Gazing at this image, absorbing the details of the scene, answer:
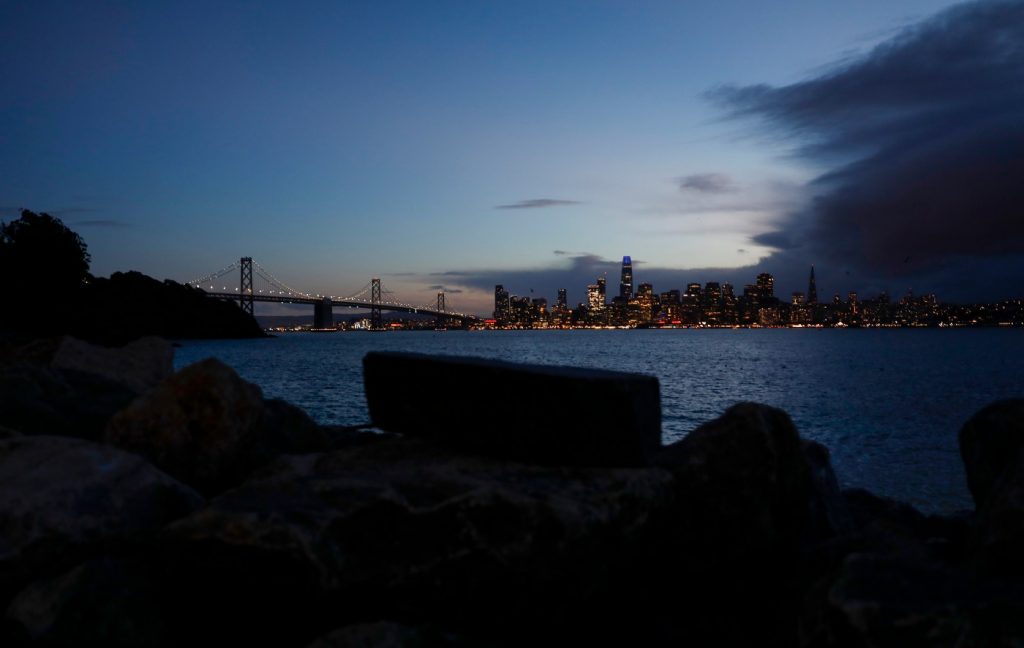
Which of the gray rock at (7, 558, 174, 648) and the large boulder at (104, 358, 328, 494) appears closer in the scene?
the gray rock at (7, 558, 174, 648)

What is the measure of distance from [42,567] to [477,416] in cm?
236

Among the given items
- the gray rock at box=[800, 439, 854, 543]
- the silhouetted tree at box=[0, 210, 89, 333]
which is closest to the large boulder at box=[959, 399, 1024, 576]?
the gray rock at box=[800, 439, 854, 543]

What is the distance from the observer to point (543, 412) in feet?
13.8

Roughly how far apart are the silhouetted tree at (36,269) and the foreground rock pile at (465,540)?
62978mm

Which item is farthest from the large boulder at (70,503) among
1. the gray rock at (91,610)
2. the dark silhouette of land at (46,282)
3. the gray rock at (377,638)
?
the dark silhouette of land at (46,282)

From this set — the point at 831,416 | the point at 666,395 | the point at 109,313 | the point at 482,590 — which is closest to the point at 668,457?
the point at 482,590

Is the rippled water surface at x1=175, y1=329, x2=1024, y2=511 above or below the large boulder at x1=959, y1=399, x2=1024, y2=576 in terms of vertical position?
below

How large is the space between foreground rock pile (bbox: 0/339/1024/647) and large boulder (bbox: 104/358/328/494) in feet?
0.05

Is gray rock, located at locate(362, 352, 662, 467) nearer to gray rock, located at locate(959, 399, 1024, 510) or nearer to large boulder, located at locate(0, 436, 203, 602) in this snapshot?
large boulder, located at locate(0, 436, 203, 602)

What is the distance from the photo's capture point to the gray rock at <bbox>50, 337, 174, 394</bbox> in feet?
34.6

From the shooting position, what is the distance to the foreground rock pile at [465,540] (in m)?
3.44

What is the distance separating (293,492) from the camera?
3.97m

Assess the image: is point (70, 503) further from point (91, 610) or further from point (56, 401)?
point (56, 401)

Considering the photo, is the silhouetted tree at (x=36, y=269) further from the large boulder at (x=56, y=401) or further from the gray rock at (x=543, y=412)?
the gray rock at (x=543, y=412)
